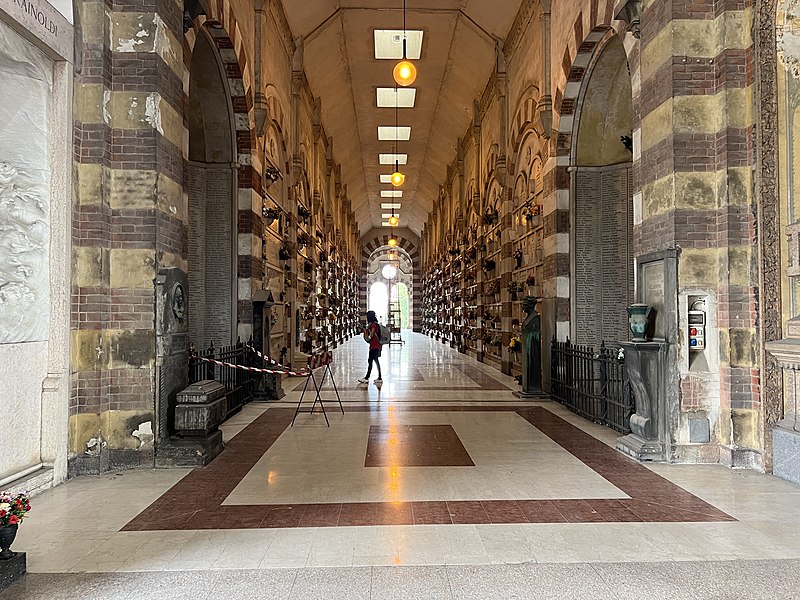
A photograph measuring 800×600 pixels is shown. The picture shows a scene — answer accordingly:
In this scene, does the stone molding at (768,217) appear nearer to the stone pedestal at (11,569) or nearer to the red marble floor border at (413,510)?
the red marble floor border at (413,510)

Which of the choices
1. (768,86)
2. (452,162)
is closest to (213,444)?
(768,86)

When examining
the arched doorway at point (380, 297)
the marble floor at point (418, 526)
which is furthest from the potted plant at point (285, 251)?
the arched doorway at point (380, 297)

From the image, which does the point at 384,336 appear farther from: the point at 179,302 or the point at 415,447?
the point at 179,302

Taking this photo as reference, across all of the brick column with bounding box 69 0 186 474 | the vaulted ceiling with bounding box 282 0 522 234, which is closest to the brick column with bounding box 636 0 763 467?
the brick column with bounding box 69 0 186 474

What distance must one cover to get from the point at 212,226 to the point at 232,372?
2.82m

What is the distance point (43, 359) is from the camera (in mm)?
5340

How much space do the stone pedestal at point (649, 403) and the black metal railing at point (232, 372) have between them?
209 inches

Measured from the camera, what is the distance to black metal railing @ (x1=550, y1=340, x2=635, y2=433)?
7445 mm

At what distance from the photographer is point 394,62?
17.2m

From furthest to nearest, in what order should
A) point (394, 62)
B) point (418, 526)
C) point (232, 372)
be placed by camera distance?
1. point (394, 62)
2. point (232, 372)
3. point (418, 526)

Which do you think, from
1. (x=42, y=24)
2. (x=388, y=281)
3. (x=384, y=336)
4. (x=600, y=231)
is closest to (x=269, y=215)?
(x=600, y=231)

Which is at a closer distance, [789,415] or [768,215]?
[789,415]

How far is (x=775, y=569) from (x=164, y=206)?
19.7 feet

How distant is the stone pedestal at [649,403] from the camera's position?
237 inches
